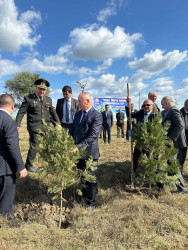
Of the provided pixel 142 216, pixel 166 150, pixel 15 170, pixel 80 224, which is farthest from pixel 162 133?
pixel 15 170

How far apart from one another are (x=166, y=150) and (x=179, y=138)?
2.54ft

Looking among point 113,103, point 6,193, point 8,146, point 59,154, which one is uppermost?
point 113,103

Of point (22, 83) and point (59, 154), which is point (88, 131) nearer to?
point (59, 154)

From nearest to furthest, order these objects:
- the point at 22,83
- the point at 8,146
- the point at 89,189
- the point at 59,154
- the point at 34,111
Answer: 1. the point at 8,146
2. the point at 59,154
3. the point at 89,189
4. the point at 34,111
5. the point at 22,83

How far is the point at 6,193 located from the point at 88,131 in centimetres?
186

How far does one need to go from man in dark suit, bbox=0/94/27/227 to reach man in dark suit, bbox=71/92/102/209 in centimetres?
110

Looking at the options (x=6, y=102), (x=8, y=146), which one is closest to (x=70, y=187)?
(x=8, y=146)

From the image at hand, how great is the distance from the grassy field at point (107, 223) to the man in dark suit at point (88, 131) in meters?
0.36

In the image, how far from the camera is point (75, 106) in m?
5.38

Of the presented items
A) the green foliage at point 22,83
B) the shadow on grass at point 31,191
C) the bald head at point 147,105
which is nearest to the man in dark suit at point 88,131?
the shadow on grass at point 31,191

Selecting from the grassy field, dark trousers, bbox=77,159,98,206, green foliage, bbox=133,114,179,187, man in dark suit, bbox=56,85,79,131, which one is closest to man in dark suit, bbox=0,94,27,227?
the grassy field

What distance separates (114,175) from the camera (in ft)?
17.4

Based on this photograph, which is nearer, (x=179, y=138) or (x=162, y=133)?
(x=162, y=133)

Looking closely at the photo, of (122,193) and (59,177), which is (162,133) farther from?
(59,177)
